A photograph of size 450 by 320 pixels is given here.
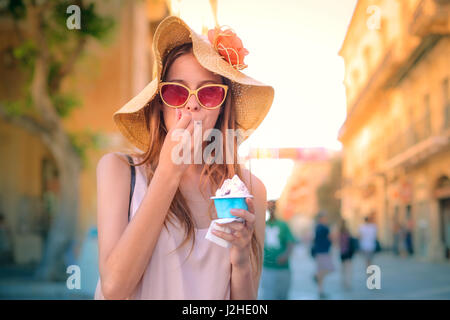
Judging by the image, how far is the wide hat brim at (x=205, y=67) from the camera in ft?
4.68

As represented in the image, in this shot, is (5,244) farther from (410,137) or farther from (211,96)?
(410,137)

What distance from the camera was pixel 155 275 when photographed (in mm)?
1354

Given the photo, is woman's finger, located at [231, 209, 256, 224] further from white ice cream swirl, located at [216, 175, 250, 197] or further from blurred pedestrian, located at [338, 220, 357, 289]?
blurred pedestrian, located at [338, 220, 357, 289]

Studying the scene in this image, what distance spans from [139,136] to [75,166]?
282 inches

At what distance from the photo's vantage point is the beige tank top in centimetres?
135

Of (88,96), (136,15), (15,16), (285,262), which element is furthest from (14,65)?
(285,262)

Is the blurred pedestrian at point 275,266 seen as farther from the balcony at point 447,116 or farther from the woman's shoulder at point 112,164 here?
the balcony at point 447,116

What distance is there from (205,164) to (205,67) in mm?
317

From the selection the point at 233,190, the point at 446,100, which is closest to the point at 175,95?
the point at 233,190

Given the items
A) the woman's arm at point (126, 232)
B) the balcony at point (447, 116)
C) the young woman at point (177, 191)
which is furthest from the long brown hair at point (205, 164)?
the balcony at point (447, 116)

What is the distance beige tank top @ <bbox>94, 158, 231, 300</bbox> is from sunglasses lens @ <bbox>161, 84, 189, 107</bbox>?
22cm

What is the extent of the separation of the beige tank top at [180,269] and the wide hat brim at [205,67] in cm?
25
